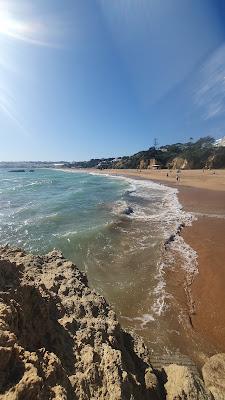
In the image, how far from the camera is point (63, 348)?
3650 mm

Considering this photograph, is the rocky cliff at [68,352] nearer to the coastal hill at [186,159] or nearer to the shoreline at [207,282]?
the shoreline at [207,282]

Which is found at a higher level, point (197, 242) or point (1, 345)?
point (1, 345)

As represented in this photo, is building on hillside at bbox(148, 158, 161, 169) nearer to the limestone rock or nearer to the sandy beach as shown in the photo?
the sandy beach

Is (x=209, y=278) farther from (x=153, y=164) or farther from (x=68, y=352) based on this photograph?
(x=153, y=164)

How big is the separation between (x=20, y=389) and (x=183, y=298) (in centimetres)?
737

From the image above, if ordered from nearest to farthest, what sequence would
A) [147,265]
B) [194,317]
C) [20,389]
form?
[20,389], [194,317], [147,265]

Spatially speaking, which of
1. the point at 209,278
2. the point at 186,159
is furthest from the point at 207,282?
the point at 186,159

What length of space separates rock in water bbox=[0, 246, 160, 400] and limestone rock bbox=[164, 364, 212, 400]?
0.87ft

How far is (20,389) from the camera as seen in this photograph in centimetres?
243

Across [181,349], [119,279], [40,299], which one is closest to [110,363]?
[40,299]

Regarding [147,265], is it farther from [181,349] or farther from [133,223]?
[133,223]

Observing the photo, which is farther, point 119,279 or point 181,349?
point 119,279

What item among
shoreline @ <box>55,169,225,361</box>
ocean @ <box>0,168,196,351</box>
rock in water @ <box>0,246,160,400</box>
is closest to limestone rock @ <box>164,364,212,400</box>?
rock in water @ <box>0,246,160,400</box>

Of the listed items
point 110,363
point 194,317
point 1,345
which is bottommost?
point 194,317
